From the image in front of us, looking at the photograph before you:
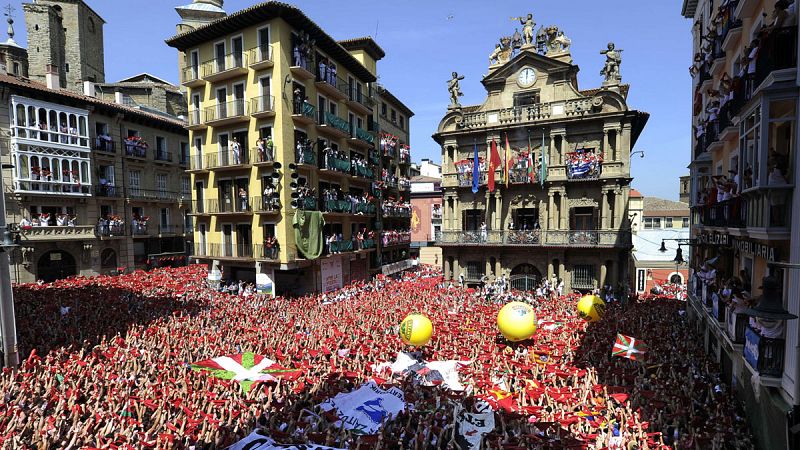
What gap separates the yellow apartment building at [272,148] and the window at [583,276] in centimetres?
1598

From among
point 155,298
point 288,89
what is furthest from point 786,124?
point 155,298

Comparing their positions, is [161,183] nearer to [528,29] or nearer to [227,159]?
[227,159]

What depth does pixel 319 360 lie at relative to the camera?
14070mm

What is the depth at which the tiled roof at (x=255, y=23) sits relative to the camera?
23828 mm

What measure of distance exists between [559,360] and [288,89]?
69.7ft

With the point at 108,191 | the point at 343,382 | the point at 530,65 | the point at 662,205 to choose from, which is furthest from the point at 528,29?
the point at 662,205

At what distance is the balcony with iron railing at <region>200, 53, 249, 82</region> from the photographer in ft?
83.7

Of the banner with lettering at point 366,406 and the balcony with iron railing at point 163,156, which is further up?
the balcony with iron railing at point 163,156

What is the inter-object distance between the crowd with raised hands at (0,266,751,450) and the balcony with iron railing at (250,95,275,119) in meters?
11.8

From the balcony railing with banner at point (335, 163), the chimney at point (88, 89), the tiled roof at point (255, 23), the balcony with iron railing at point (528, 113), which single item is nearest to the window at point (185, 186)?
the chimney at point (88, 89)

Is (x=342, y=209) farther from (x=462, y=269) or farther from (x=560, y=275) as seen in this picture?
(x=560, y=275)

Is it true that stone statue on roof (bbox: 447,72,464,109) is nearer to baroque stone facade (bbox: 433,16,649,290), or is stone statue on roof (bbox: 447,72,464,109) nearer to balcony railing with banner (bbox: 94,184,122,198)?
baroque stone facade (bbox: 433,16,649,290)

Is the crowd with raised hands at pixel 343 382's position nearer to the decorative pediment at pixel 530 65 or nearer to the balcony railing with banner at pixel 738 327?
the balcony railing with banner at pixel 738 327

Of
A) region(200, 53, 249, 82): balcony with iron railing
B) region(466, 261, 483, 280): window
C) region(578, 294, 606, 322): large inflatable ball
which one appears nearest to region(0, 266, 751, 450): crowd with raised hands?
region(578, 294, 606, 322): large inflatable ball
